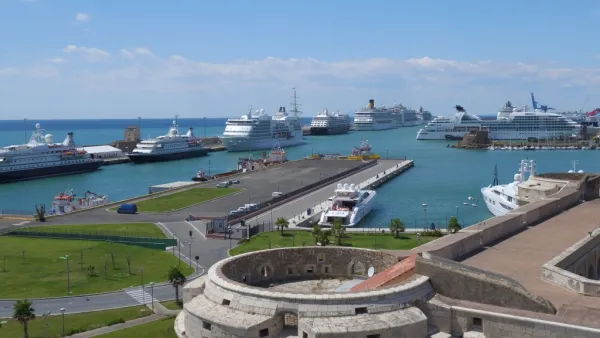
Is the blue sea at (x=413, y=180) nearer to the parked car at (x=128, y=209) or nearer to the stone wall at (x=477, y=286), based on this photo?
the parked car at (x=128, y=209)

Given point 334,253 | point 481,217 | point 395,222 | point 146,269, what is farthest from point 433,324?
point 481,217

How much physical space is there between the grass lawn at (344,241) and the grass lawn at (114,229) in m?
7.10

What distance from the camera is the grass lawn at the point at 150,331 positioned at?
23044 mm

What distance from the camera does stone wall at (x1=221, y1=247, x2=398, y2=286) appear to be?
23250 mm

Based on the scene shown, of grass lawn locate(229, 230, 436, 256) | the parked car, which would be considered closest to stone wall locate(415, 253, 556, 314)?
grass lawn locate(229, 230, 436, 256)

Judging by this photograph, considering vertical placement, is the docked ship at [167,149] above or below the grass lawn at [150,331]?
above

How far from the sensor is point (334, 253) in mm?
23797

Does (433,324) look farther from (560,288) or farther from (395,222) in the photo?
(395,222)

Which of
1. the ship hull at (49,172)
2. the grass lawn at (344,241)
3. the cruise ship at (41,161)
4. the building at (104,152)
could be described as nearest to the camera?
the grass lawn at (344,241)

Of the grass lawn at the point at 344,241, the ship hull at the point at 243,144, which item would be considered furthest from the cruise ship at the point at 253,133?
the grass lawn at the point at 344,241

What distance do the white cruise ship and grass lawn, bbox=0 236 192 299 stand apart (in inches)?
5409

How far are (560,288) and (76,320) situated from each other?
1879cm

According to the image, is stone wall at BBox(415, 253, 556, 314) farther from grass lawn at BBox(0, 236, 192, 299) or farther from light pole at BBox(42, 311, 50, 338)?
grass lawn at BBox(0, 236, 192, 299)

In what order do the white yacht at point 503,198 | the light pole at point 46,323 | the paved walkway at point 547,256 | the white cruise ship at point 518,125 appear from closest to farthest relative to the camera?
the paved walkway at point 547,256
the light pole at point 46,323
the white yacht at point 503,198
the white cruise ship at point 518,125
